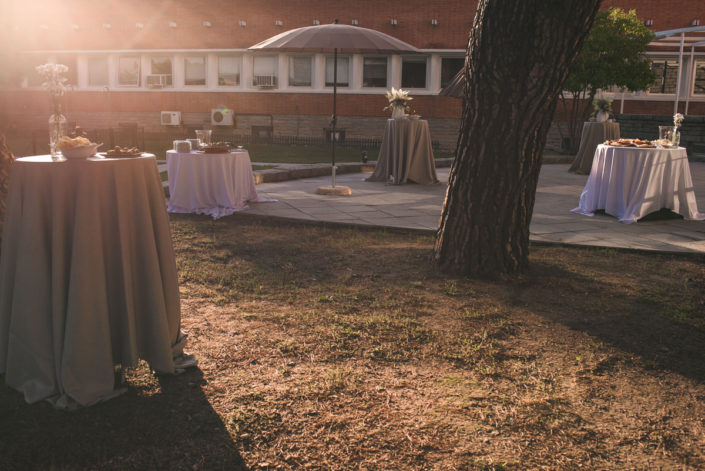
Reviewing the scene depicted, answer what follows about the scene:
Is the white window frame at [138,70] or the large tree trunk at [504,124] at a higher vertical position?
the white window frame at [138,70]

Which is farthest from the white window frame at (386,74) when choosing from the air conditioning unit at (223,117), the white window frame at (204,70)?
the white window frame at (204,70)

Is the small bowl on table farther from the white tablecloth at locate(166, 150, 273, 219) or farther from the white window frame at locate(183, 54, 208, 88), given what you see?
the white window frame at locate(183, 54, 208, 88)

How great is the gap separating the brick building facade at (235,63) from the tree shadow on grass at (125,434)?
65.6ft

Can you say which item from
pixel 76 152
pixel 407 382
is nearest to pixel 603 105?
pixel 407 382

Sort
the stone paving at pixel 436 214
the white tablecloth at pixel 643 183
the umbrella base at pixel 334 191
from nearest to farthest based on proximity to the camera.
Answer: the stone paving at pixel 436 214, the white tablecloth at pixel 643 183, the umbrella base at pixel 334 191

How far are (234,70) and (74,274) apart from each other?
23.6 metres

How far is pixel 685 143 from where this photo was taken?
17.1m

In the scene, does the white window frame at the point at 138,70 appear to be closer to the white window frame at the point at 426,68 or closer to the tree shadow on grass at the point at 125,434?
the white window frame at the point at 426,68

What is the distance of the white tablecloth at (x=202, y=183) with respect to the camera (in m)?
7.55

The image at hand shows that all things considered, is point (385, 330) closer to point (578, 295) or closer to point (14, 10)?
point (578, 295)

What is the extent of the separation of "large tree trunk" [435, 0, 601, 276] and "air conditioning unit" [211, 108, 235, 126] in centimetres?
2058

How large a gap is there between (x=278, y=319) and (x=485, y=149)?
2001 millimetres

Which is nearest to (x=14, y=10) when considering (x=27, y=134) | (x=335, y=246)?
(x=27, y=134)

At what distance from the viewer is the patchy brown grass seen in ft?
7.59
